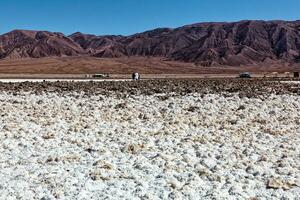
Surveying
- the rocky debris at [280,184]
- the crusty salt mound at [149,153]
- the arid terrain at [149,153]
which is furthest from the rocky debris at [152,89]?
the rocky debris at [280,184]

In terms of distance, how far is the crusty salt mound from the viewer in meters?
9.33

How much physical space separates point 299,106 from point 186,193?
50.3 feet

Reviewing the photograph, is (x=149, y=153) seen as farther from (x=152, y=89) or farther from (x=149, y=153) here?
(x=152, y=89)

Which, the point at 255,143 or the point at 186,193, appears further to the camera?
the point at 255,143

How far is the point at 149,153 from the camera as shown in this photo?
1222cm

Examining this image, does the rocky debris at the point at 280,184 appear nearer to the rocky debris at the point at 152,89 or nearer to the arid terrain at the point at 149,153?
the arid terrain at the point at 149,153

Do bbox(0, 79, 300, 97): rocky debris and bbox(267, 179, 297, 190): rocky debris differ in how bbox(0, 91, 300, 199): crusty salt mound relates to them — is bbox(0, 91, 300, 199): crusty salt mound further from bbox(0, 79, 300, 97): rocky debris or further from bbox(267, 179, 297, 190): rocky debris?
bbox(0, 79, 300, 97): rocky debris

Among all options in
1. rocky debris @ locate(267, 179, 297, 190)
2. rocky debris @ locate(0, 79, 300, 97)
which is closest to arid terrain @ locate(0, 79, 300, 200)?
rocky debris @ locate(267, 179, 297, 190)

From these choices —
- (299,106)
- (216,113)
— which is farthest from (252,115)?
(299,106)

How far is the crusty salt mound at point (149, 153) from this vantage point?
30.6 feet

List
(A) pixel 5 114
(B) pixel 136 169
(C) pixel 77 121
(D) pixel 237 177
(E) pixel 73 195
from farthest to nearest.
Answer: (A) pixel 5 114 < (C) pixel 77 121 < (B) pixel 136 169 < (D) pixel 237 177 < (E) pixel 73 195

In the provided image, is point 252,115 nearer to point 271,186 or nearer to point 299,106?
point 299,106

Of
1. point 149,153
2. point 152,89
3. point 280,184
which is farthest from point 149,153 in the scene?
point 152,89

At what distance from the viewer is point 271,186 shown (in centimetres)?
946
